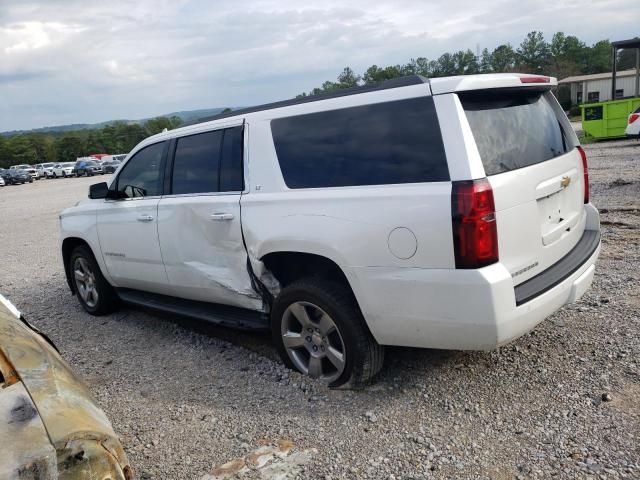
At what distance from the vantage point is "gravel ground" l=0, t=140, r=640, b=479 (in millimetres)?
3006

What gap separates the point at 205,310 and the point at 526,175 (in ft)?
8.97

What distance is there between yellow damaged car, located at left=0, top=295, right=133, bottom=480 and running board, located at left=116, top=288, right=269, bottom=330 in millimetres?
1615

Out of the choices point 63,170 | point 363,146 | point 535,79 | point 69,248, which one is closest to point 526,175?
point 535,79

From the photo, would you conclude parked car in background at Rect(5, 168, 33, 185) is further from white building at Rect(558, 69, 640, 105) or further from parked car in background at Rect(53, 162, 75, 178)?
white building at Rect(558, 69, 640, 105)

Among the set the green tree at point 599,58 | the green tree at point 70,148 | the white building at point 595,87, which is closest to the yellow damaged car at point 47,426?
the white building at point 595,87

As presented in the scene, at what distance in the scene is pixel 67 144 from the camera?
77625 mm

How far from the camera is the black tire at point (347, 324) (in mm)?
3568

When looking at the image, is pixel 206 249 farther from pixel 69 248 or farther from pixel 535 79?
pixel 69 248

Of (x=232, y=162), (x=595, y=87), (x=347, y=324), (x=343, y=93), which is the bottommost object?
(x=595, y=87)

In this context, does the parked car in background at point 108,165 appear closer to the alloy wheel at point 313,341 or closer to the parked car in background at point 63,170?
the parked car in background at point 63,170

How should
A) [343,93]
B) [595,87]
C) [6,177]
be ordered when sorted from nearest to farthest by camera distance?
[343,93] < [6,177] < [595,87]

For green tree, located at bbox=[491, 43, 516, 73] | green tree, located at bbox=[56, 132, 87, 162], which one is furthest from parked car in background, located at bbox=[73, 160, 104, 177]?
green tree, located at bbox=[491, 43, 516, 73]

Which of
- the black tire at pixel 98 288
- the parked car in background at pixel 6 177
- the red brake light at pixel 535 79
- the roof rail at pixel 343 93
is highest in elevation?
the roof rail at pixel 343 93

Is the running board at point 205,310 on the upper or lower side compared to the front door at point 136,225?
lower
